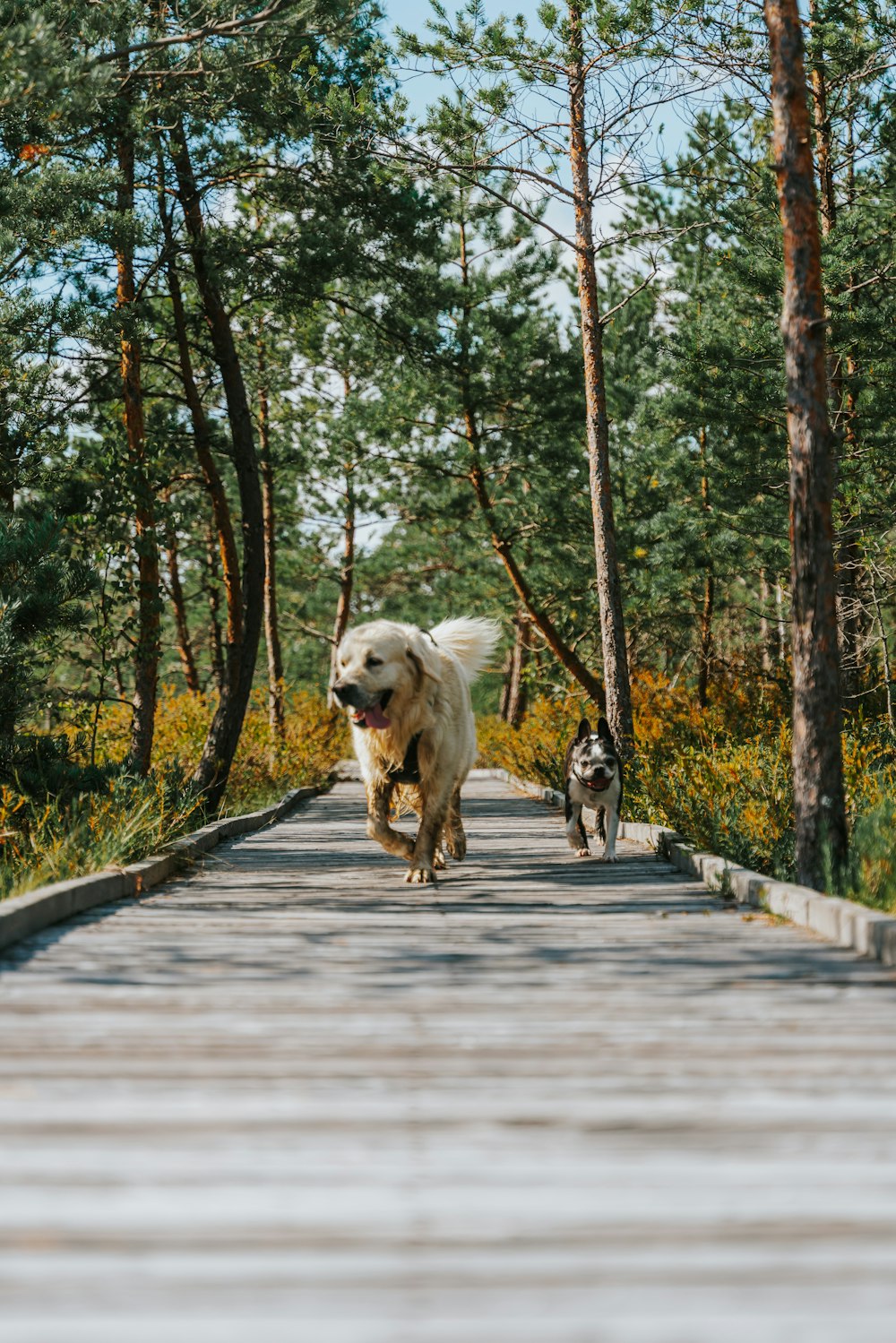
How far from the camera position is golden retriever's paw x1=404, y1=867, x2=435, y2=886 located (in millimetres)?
8906

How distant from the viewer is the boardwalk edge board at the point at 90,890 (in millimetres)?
6168

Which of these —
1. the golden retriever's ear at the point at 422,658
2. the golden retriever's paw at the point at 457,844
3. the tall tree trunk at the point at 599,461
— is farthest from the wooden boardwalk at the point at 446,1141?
the tall tree trunk at the point at 599,461

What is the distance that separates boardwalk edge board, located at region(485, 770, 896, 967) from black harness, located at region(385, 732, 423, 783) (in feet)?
6.53

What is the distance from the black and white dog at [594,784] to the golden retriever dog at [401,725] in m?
1.09

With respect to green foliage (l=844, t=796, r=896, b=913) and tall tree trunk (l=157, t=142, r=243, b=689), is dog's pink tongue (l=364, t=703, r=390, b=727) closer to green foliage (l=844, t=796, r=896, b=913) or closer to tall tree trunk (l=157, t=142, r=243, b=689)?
green foliage (l=844, t=796, r=896, b=913)

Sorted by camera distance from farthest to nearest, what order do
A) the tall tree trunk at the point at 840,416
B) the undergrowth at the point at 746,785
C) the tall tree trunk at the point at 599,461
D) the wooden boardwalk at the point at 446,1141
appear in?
the tall tree trunk at the point at 599,461
the tall tree trunk at the point at 840,416
the undergrowth at the point at 746,785
the wooden boardwalk at the point at 446,1141

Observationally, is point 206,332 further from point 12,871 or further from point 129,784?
point 12,871

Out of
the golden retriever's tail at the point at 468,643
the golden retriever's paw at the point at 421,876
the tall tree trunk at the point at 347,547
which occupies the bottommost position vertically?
the golden retriever's paw at the point at 421,876

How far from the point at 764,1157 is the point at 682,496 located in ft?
81.9

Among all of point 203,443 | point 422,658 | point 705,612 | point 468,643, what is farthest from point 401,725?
point 705,612

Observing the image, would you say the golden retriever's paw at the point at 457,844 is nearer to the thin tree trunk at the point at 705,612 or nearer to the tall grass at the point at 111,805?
the tall grass at the point at 111,805

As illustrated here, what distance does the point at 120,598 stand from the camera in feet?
40.8

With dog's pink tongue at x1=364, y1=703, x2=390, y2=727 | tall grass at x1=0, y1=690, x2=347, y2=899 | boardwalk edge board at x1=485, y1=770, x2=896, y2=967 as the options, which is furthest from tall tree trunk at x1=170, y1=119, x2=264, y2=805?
dog's pink tongue at x1=364, y1=703, x2=390, y2=727

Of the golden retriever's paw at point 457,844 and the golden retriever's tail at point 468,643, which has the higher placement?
the golden retriever's tail at point 468,643
